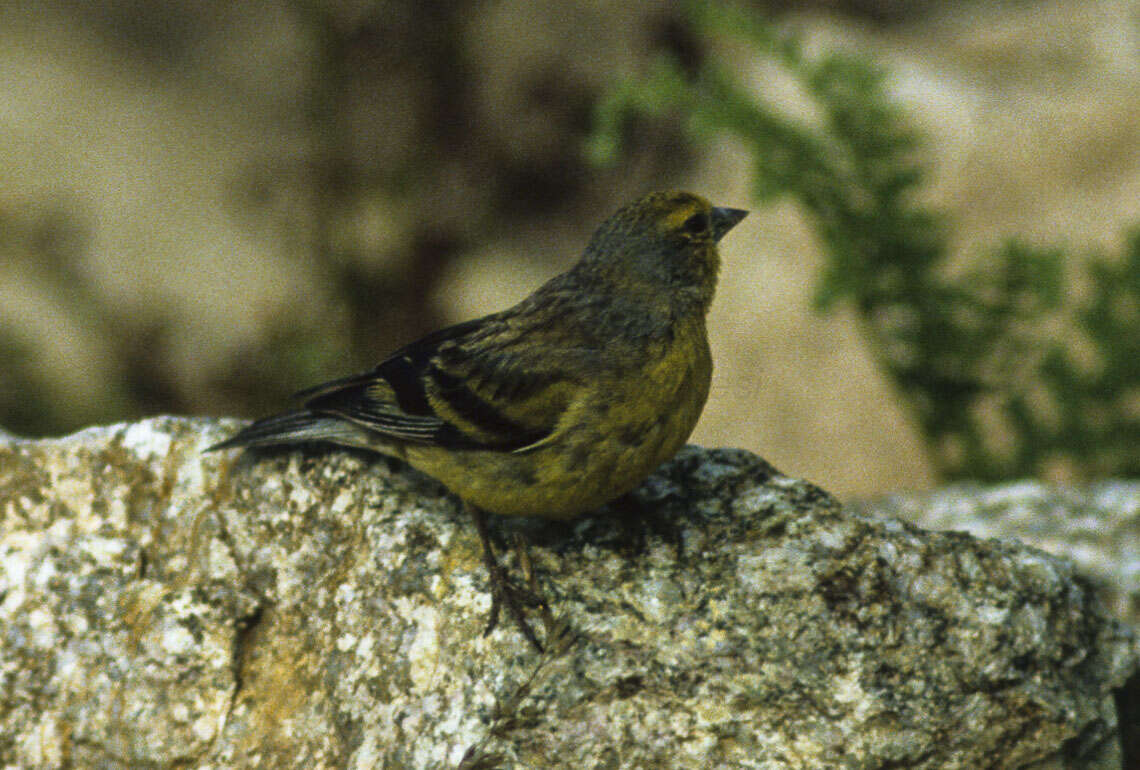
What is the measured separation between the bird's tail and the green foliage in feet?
7.77

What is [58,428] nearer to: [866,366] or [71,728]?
[71,728]

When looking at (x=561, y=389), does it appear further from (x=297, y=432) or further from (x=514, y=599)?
(x=297, y=432)

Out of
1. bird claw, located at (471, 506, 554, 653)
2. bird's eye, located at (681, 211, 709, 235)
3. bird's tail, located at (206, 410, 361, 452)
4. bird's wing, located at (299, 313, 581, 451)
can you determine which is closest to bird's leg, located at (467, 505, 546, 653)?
A: bird claw, located at (471, 506, 554, 653)

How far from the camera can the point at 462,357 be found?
363 cm

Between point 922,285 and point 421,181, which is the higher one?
point 421,181

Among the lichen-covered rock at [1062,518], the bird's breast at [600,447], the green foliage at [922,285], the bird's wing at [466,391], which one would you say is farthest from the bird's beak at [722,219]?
the green foliage at [922,285]

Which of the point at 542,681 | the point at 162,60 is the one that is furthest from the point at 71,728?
the point at 162,60

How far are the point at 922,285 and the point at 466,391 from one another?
320cm

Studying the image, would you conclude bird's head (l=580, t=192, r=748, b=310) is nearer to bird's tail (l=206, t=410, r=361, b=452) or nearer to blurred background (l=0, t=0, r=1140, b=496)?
bird's tail (l=206, t=410, r=361, b=452)

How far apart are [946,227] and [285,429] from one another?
3.69 m

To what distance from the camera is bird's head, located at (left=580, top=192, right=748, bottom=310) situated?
3.60 meters

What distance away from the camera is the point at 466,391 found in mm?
3537

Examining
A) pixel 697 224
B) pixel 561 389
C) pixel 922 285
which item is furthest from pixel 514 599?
pixel 922 285

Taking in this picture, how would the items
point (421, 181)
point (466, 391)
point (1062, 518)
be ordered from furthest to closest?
point (421, 181) < point (1062, 518) < point (466, 391)
